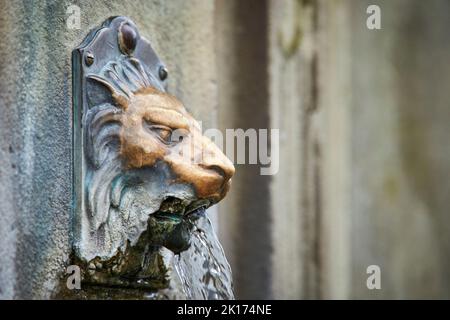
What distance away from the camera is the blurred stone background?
1.36 meters

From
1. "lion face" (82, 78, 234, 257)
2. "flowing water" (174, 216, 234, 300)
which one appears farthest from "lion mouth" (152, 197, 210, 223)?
"flowing water" (174, 216, 234, 300)

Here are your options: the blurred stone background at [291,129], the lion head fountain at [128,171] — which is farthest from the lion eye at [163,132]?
the blurred stone background at [291,129]

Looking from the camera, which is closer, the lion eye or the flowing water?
the lion eye

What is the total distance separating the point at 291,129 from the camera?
218cm

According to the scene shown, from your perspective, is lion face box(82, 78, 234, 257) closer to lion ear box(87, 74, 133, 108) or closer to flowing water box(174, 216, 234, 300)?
lion ear box(87, 74, 133, 108)

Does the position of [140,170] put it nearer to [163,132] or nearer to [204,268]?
[163,132]

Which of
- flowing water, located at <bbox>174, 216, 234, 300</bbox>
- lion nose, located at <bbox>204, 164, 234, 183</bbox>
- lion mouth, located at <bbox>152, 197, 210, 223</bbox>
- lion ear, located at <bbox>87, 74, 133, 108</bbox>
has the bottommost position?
flowing water, located at <bbox>174, 216, 234, 300</bbox>

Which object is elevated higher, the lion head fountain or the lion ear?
the lion ear

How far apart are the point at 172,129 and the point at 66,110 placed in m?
0.17

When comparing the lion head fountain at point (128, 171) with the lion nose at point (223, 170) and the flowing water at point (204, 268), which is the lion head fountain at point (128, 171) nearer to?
the lion nose at point (223, 170)

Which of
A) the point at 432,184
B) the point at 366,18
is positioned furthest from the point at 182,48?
the point at 432,184

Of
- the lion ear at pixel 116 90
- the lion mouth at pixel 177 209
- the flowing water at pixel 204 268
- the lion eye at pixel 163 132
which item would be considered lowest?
the flowing water at pixel 204 268

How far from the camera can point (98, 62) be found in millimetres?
1477

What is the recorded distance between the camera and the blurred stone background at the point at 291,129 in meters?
1.36
